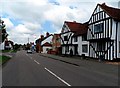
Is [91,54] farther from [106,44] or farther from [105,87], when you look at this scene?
[105,87]

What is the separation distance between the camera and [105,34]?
35.8 metres

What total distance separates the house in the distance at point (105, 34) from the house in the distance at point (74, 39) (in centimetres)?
576

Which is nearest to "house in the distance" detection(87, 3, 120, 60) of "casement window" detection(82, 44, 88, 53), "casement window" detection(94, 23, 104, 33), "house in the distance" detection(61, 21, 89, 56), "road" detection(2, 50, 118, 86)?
"casement window" detection(94, 23, 104, 33)

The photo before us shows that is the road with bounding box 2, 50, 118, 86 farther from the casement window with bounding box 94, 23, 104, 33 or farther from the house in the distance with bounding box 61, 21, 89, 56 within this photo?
the house in the distance with bounding box 61, 21, 89, 56

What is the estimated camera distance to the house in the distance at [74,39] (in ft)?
155

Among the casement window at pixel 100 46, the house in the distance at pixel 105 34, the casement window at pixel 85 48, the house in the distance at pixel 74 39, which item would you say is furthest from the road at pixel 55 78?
the house in the distance at pixel 74 39

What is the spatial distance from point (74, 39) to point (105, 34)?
1841 centimetres

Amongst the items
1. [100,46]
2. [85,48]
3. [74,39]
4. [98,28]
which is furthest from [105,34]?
[74,39]

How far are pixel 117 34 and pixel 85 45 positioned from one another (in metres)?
11.8

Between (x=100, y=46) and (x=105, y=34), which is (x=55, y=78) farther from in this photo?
(x=100, y=46)

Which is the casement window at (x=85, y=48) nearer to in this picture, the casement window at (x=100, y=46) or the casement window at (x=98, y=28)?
the casement window at (x=100, y=46)

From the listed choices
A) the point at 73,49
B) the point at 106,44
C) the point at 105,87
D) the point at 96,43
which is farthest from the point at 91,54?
the point at 105,87

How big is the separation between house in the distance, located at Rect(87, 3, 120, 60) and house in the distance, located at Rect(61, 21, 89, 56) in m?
5.76

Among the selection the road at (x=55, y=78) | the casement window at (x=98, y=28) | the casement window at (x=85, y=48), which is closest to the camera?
the road at (x=55, y=78)
